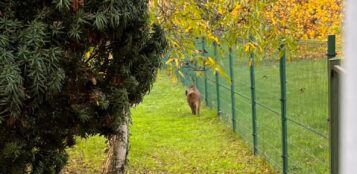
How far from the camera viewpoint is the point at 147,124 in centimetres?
1152

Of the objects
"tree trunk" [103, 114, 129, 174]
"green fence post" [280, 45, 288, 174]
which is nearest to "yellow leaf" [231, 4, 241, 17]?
"green fence post" [280, 45, 288, 174]

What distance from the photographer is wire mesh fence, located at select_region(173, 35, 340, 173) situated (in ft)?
18.1

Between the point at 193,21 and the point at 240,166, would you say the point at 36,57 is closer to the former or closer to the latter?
the point at 193,21

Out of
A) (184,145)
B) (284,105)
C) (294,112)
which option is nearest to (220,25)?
(294,112)

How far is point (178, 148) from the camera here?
9078 millimetres

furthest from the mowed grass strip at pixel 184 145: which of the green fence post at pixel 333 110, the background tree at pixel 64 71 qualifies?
the green fence post at pixel 333 110

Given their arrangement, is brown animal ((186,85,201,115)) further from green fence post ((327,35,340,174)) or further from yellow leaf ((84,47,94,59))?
green fence post ((327,35,340,174))

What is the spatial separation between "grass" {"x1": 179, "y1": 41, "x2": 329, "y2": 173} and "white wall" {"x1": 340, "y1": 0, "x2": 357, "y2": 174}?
4922 mm

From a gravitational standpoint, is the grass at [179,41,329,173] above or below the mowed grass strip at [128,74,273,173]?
above

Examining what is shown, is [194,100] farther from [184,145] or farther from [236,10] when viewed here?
[236,10]

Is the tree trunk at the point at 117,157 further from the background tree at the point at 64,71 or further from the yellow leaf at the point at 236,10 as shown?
the yellow leaf at the point at 236,10

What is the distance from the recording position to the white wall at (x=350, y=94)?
0.37 metres

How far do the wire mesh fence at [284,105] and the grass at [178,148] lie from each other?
322mm

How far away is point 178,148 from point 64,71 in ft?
18.0
